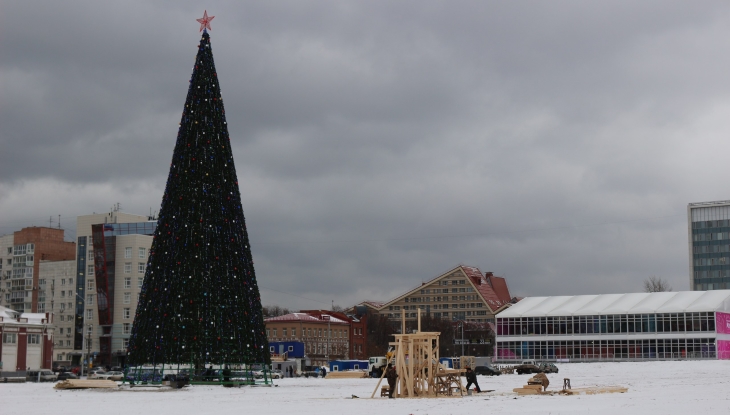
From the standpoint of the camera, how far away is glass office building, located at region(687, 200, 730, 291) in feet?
527

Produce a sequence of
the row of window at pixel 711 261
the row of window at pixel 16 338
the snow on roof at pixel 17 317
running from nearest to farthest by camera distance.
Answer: the row of window at pixel 16 338 → the snow on roof at pixel 17 317 → the row of window at pixel 711 261

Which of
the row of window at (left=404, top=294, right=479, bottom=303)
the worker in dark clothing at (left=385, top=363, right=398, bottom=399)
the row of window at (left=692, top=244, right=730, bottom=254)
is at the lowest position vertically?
the worker in dark clothing at (left=385, top=363, right=398, bottom=399)

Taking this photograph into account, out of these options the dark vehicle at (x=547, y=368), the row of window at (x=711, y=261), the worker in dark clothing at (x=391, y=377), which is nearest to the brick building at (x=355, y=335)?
the row of window at (x=711, y=261)

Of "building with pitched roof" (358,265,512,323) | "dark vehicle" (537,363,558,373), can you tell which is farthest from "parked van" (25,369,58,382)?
"building with pitched roof" (358,265,512,323)

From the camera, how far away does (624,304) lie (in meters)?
92.6

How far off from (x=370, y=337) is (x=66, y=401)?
398 feet

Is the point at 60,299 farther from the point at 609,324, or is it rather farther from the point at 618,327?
the point at 618,327

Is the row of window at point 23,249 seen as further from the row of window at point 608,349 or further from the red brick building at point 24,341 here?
the row of window at point 608,349

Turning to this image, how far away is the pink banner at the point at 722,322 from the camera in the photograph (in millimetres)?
85062

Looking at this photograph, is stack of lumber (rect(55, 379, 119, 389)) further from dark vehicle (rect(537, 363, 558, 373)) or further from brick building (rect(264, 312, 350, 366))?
brick building (rect(264, 312, 350, 366))

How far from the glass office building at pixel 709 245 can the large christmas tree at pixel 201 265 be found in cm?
13783

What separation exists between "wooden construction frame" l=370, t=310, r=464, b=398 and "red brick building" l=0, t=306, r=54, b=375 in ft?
192

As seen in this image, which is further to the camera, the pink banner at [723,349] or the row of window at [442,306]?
the row of window at [442,306]

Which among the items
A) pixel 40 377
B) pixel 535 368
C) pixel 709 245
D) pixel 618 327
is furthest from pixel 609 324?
pixel 709 245
